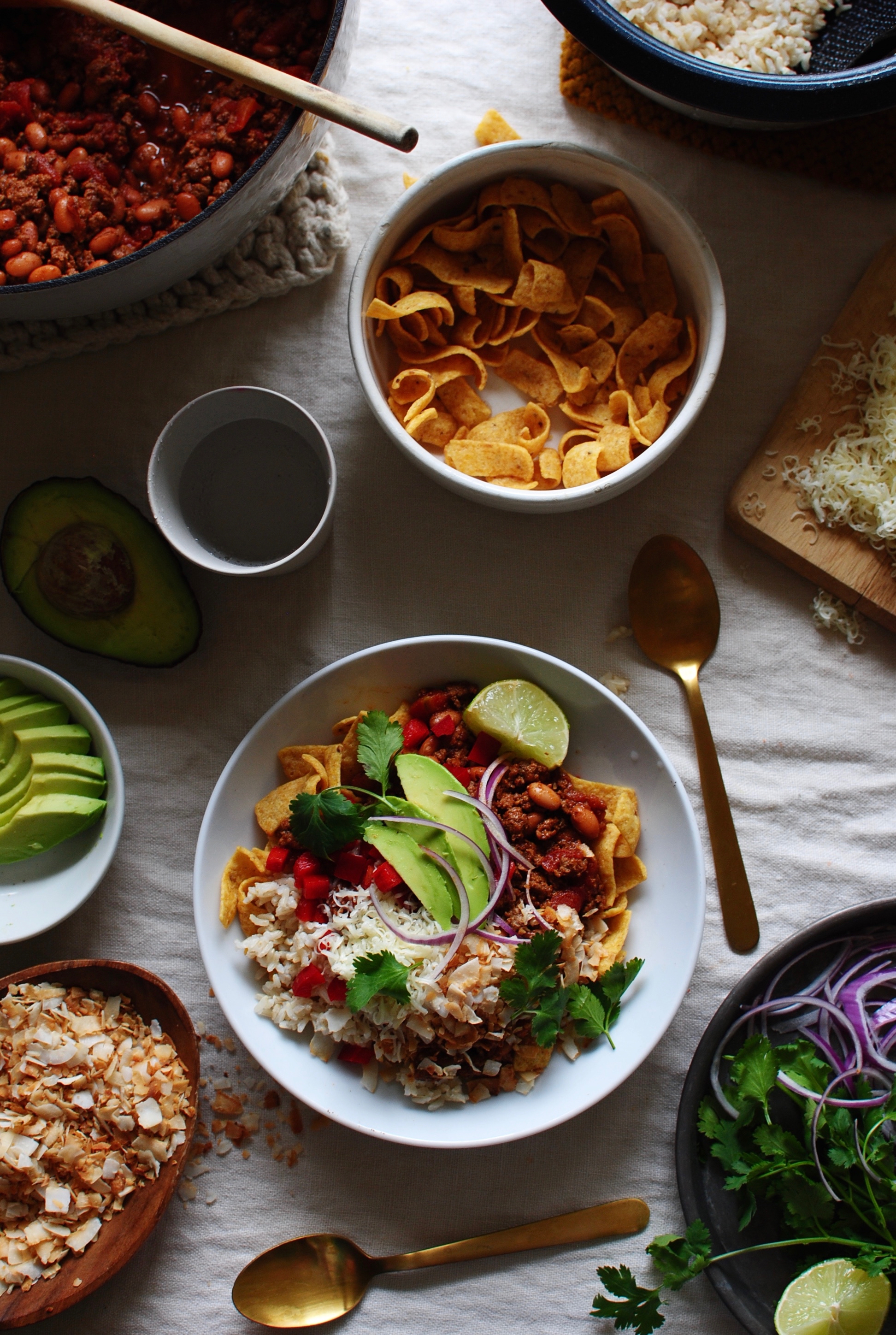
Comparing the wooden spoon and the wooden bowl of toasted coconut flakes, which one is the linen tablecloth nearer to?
the wooden bowl of toasted coconut flakes

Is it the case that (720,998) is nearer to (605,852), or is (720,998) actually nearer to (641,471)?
(605,852)

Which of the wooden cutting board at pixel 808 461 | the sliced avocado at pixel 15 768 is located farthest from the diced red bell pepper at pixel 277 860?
the wooden cutting board at pixel 808 461

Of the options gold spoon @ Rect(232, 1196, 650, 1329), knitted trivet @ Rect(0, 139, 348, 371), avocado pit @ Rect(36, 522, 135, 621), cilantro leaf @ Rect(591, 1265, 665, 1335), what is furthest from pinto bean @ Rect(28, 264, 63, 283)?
cilantro leaf @ Rect(591, 1265, 665, 1335)

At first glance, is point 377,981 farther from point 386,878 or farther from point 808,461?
point 808,461

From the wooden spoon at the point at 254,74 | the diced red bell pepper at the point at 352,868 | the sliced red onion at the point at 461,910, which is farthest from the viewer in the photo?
the diced red bell pepper at the point at 352,868

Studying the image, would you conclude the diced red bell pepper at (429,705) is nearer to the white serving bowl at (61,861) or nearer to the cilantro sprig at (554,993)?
the cilantro sprig at (554,993)

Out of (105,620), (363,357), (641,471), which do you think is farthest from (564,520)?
(105,620)
